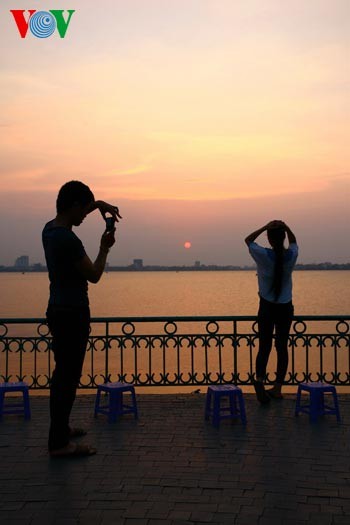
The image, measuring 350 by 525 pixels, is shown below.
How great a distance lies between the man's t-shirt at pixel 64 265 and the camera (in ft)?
18.1

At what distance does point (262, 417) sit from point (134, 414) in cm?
159

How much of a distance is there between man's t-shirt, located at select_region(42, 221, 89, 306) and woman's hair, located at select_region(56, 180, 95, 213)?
8.6 inches

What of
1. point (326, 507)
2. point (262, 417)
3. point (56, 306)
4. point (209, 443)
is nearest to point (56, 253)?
point (56, 306)

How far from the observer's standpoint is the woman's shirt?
790 centimetres

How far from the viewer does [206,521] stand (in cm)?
435

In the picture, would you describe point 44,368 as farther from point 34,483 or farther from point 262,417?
point 34,483

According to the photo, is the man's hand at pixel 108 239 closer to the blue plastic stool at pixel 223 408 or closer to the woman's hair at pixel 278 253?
the blue plastic stool at pixel 223 408

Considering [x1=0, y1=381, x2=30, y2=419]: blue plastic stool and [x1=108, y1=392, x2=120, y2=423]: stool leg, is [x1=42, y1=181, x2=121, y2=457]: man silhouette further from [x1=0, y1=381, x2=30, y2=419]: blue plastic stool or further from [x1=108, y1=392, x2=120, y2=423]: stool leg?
[x1=0, y1=381, x2=30, y2=419]: blue plastic stool

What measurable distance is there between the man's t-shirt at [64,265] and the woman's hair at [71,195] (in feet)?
0.72

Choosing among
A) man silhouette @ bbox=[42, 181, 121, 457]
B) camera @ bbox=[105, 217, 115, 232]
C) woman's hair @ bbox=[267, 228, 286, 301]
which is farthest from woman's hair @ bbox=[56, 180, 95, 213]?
woman's hair @ bbox=[267, 228, 286, 301]

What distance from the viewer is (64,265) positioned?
18.3 feet

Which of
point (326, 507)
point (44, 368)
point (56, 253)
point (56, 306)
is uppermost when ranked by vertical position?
point (56, 253)

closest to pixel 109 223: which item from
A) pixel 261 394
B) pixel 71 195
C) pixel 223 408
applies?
pixel 71 195

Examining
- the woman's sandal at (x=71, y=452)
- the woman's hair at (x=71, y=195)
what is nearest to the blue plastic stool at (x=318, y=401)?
the woman's sandal at (x=71, y=452)
